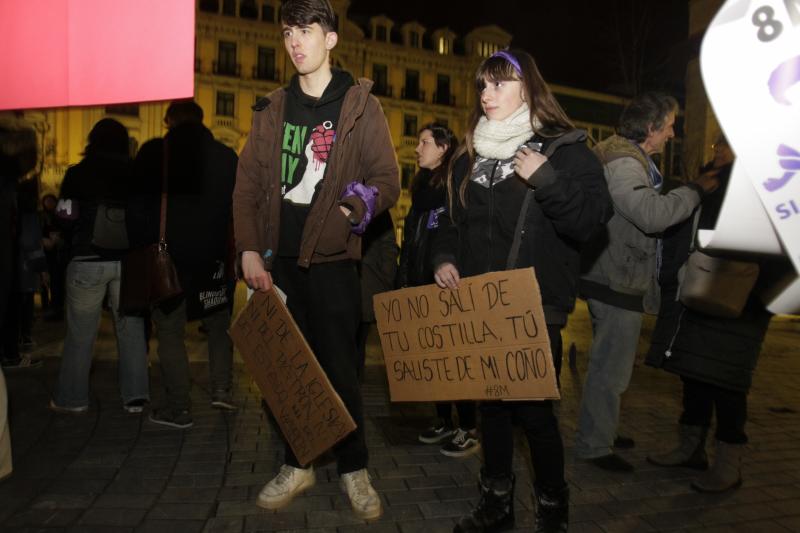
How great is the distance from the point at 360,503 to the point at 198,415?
204cm

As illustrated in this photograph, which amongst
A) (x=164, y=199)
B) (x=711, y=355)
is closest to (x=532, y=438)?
(x=711, y=355)

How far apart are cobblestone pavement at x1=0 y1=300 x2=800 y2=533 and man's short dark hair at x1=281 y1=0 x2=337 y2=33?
230 cm

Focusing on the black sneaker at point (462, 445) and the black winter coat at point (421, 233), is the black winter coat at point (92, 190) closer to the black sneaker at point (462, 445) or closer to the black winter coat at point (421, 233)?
the black winter coat at point (421, 233)

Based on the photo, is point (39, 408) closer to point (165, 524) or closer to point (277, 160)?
point (165, 524)

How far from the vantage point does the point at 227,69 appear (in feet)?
131

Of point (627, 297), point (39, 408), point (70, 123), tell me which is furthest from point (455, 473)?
point (70, 123)

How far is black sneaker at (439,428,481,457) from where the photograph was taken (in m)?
3.76

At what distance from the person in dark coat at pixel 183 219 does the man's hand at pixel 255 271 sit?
1.53m

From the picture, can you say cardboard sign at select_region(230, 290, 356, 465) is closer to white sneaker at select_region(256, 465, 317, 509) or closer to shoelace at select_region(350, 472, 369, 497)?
white sneaker at select_region(256, 465, 317, 509)

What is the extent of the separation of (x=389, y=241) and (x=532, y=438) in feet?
5.91

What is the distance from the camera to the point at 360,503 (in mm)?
2848

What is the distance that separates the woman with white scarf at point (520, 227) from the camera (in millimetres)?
2486

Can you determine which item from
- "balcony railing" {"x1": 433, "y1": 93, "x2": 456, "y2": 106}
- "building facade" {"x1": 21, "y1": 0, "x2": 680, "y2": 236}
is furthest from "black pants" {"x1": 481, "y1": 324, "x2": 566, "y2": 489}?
"balcony railing" {"x1": 433, "y1": 93, "x2": 456, "y2": 106}

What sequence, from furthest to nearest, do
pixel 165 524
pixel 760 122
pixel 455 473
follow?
1. pixel 455 473
2. pixel 165 524
3. pixel 760 122
